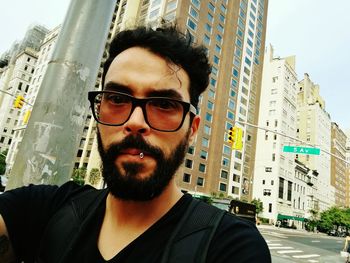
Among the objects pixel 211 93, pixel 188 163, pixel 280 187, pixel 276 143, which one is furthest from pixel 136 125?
pixel 276 143

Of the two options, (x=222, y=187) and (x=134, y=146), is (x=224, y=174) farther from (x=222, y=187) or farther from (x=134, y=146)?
(x=134, y=146)

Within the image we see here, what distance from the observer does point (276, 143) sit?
66.0 metres

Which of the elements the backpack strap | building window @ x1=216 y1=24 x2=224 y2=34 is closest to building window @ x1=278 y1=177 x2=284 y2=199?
building window @ x1=216 y1=24 x2=224 y2=34

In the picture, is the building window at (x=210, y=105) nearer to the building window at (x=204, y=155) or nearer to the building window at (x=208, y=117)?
the building window at (x=208, y=117)

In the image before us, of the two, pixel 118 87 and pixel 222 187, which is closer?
pixel 118 87

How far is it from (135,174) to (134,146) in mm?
148

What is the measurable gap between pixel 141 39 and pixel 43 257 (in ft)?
4.70

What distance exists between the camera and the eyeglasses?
1.55 m

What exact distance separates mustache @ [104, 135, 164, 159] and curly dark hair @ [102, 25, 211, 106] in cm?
47

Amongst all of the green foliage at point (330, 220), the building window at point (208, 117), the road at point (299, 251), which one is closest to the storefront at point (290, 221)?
the green foliage at point (330, 220)

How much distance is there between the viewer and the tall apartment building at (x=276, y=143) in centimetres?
6322

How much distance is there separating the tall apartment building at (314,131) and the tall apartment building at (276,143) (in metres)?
14.7

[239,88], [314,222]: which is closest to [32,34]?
[239,88]

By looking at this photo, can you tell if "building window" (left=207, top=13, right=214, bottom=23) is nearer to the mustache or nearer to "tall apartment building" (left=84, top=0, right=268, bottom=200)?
"tall apartment building" (left=84, top=0, right=268, bottom=200)
